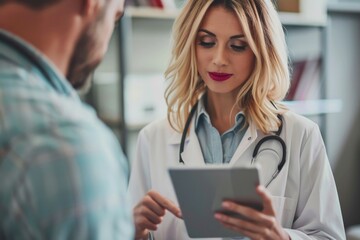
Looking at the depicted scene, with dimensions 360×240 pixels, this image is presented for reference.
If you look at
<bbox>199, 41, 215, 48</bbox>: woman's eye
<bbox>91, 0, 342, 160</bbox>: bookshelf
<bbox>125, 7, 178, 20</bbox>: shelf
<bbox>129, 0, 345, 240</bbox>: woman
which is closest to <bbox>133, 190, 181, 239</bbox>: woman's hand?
<bbox>129, 0, 345, 240</bbox>: woman

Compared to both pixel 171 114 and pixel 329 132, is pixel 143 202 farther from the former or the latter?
pixel 329 132

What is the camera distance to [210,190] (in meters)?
0.93

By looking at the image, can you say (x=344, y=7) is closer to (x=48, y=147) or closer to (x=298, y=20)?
(x=298, y=20)

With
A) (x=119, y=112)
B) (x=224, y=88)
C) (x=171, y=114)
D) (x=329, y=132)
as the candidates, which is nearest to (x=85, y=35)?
(x=224, y=88)

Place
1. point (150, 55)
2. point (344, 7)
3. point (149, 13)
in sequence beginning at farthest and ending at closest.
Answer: point (344, 7)
point (150, 55)
point (149, 13)

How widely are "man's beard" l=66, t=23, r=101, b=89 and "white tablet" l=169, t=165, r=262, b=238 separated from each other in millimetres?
267

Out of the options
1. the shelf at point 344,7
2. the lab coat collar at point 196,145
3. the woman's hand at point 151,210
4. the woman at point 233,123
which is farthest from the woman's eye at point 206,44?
the shelf at point 344,7

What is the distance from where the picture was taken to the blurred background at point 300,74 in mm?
2188

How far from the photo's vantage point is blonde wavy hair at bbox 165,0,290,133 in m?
1.25

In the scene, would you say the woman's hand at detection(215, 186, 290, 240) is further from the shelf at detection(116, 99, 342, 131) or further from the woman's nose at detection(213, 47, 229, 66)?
the shelf at detection(116, 99, 342, 131)

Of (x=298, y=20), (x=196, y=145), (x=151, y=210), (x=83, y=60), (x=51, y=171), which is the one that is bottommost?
(x=151, y=210)

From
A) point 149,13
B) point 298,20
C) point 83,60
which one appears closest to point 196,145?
point 83,60

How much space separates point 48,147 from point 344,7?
2.83 m

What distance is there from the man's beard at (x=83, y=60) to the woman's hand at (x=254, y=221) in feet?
1.23
